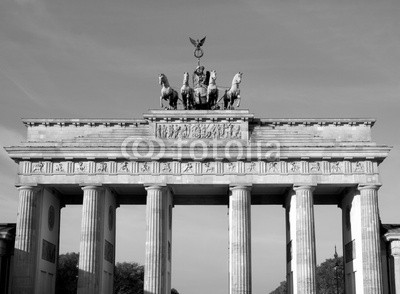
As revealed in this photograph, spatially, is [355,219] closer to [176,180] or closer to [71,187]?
[176,180]

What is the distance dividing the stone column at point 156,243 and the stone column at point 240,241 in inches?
218

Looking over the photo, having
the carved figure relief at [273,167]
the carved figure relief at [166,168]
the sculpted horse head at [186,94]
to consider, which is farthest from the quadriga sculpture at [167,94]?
the carved figure relief at [273,167]

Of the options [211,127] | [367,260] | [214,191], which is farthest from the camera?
[214,191]

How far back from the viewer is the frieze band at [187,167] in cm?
5344

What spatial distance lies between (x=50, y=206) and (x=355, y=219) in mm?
27029

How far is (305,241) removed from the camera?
52.1 m

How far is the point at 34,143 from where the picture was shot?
2165 inches

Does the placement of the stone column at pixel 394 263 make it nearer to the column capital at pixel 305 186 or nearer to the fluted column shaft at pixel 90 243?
the column capital at pixel 305 186

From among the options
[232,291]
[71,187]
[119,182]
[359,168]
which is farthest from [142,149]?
[359,168]

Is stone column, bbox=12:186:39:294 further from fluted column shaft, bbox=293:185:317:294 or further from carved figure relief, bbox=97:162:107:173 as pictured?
fluted column shaft, bbox=293:185:317:294

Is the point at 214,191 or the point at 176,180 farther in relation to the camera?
the point at 214,191

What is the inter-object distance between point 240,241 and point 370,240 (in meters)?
10.5

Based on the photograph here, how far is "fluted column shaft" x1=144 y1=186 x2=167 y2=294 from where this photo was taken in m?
51.1

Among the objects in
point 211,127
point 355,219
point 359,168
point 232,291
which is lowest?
point 232,291
